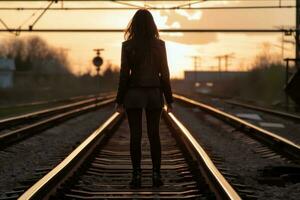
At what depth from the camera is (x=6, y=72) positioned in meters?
133

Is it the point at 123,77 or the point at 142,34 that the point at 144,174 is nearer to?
the point at 123,77

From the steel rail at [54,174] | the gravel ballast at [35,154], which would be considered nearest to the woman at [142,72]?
the steel rail at [54,174]

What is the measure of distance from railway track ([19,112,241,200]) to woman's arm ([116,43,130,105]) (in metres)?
1.07

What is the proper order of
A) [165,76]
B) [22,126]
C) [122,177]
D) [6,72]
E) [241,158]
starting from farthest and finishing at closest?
[6,72]
[22,126]
[241,158]
[122,177]
[165,76]

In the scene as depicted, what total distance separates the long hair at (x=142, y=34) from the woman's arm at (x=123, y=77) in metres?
0.11

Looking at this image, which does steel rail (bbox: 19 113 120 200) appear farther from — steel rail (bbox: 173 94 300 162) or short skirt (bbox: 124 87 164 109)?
steel rail (bbox: 173 94 300 162)

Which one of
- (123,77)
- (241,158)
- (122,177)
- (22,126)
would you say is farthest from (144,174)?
(22,126)

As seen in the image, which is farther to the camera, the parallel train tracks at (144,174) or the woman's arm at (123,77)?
the woman's arm at (123,77)

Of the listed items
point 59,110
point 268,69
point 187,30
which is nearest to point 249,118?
point 187,30

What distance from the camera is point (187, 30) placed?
100 feet

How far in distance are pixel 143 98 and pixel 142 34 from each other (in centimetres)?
73

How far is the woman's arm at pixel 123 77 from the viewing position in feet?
25.3

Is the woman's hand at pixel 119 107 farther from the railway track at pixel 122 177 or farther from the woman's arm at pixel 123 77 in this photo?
the railway track at pixel 122 177

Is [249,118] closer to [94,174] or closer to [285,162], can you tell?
[285,162]
